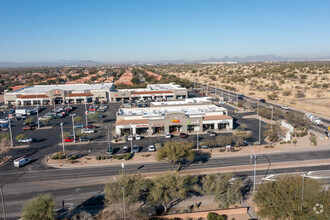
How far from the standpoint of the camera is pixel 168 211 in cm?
2528

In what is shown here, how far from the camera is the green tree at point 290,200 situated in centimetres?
2194

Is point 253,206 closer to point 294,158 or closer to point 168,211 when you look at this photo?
point 168,211

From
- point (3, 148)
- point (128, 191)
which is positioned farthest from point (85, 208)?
point (3, 148)

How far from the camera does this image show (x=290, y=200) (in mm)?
22438

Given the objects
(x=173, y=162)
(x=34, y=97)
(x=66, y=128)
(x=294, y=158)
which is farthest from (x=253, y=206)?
(x=34, y=97)

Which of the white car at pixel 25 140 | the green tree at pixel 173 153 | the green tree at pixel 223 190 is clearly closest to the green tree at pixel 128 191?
the green tree at pixel 223 190

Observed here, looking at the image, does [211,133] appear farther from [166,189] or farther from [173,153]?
[166,189]

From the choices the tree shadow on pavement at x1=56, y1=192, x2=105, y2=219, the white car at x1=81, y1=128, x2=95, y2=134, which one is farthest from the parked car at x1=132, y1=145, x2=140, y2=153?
the tree shadow on pavement at x1=56, y1=192, x2=105, y2=219

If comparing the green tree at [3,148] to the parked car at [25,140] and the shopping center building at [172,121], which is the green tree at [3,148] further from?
the shopping center building at [172,121]

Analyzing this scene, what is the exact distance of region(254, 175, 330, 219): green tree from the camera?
21938 mm

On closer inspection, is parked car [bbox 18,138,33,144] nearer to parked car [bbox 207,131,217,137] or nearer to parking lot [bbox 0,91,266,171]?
parking lot [bbox 0,91,266,171]

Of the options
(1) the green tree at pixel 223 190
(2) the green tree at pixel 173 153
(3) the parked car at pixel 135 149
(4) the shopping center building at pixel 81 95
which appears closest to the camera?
(1) the green tree at pixel 223 190

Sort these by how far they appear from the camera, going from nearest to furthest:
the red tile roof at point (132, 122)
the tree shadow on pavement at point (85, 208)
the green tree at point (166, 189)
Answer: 1. the green tree at point (166, 189)
2. the tree shadow on pavement at point (85, 208)
3. the red tile roof at point (132, 122)

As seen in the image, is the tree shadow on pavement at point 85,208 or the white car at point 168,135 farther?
the white car at point 168,135
